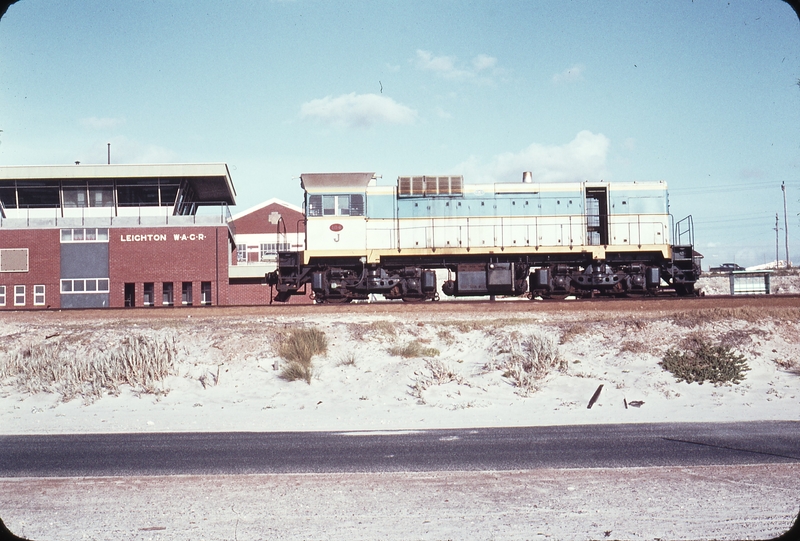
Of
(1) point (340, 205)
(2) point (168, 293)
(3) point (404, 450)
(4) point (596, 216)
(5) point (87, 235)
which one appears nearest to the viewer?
(3) point (404, 450)

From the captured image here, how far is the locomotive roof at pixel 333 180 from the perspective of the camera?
2377 cm

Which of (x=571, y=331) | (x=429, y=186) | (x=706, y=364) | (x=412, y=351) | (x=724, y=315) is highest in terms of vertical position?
(x=429, y=186)

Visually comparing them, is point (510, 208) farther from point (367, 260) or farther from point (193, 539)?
point (193, 539)

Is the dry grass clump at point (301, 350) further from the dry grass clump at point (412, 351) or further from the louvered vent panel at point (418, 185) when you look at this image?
the louvered vent panel at point (418, 185)

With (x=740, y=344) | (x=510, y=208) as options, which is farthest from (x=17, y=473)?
(x=510, y=208)

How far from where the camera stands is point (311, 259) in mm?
23844

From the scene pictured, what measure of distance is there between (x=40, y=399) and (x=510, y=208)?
1626 centimetres

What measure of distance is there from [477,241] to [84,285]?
927 inches

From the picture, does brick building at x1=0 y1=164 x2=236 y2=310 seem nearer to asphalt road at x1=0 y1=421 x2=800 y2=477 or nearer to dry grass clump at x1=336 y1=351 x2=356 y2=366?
dry grass clump at x1=336 y1=351 x2=356 y2=366

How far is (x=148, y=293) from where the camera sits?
3731 cm

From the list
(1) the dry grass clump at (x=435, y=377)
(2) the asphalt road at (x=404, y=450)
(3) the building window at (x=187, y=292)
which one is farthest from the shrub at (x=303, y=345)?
(3) the building window at (x=187, y=292)

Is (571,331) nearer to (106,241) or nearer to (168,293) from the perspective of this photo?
(168,293)

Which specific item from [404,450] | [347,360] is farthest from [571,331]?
[404,450]

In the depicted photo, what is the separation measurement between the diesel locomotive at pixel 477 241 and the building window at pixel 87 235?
1742 cm
